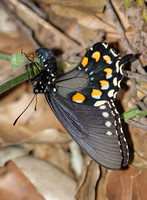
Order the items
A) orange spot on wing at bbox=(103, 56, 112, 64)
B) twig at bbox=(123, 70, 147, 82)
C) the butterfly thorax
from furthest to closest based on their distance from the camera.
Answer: twig at bbox=(123, 70, 147, 82), the butterfly thorax, orange spot on wing at bbox=(103, 56, 112, 64)

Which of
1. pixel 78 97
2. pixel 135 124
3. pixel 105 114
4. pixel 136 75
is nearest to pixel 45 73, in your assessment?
pixel 78 97

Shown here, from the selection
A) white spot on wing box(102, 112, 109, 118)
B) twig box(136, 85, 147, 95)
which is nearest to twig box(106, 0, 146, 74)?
twig box(136, 85, 147, 95)

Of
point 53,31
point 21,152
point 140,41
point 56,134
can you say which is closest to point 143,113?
point 140,41

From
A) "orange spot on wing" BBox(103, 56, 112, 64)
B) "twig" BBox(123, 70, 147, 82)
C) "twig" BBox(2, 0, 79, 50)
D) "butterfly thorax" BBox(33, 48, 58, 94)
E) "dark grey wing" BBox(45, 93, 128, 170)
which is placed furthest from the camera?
"twig" BBox(2, 0, 79, 50)

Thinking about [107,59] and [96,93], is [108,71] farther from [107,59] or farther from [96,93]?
[96,93]

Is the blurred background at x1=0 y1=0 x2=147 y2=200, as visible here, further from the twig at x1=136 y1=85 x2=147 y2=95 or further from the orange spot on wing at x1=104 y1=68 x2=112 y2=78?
the orange spot on wing at x1=104 y1=68 x2=112 y2=78

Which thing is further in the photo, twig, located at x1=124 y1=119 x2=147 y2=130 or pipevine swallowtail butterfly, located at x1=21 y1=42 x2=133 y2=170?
twig, located at x1=124 y1=119 x2=147 y2=130

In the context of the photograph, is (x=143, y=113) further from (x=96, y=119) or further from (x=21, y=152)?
(x=21, y=152)

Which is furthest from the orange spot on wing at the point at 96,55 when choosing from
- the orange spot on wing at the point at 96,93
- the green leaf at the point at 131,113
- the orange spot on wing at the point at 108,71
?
the green leaf at the point at 131,113
